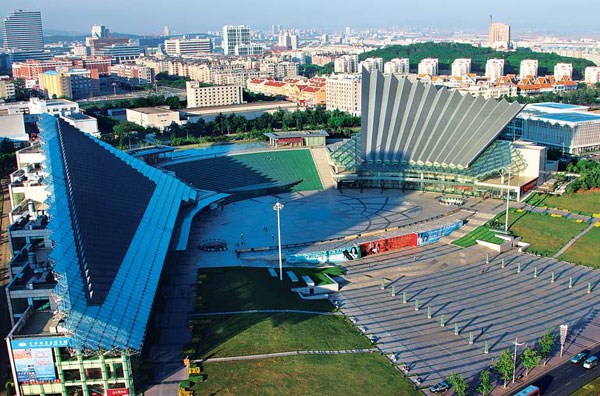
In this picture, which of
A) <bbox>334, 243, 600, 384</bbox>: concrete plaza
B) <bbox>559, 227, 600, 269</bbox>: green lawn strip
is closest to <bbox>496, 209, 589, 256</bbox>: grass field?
<bbox>559, 227, 600, 269</bbox>: green lawn strip

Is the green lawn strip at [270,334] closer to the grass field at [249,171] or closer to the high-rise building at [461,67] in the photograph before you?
the grass field at [249,171]

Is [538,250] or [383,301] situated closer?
[383,301]

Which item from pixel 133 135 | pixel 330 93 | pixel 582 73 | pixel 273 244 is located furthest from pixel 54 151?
pixel 582 73

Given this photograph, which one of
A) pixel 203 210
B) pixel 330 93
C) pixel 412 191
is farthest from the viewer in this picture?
pixel 330 93

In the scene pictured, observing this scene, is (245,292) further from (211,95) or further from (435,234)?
(211,95)

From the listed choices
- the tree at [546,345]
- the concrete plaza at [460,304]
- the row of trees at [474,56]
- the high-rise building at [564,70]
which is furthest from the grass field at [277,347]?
the row of trees at [474,56]

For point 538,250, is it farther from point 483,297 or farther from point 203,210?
point 203,210

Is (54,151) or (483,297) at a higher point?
(54,151)

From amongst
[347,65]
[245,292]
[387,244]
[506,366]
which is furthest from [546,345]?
[347,65]
